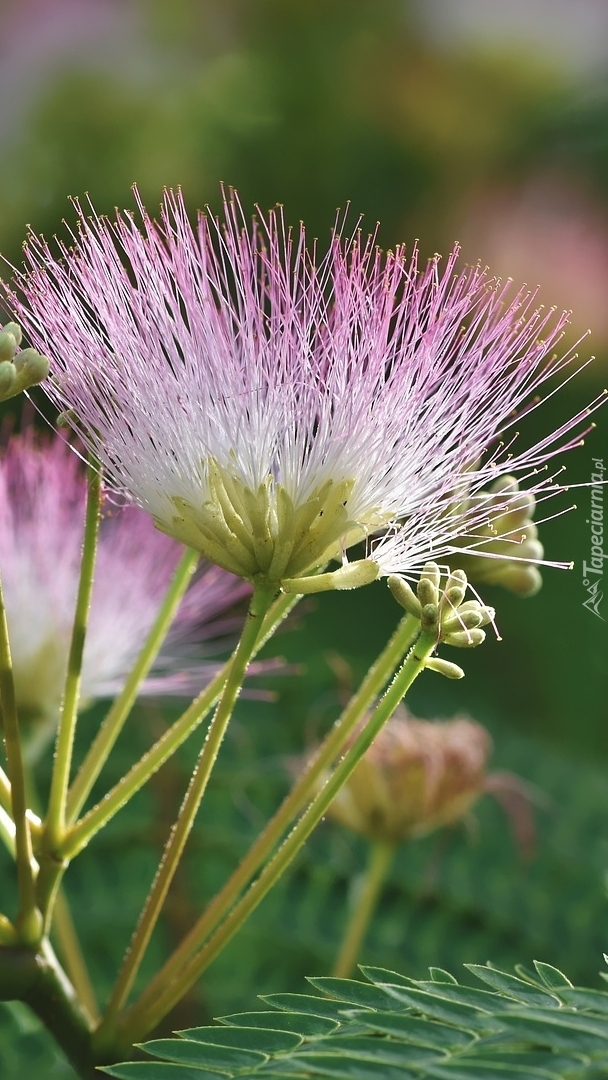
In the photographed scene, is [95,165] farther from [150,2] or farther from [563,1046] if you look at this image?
[563,1046]

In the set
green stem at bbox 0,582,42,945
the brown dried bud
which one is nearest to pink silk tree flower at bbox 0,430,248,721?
the brown dried bud

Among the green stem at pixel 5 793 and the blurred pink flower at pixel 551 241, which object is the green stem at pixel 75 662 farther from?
the blurred pink flower at pixel 551 241

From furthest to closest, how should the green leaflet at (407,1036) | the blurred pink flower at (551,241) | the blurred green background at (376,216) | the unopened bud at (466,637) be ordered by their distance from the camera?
the blurred pink flower at (551,241) < the blurred green background at (376,216) < the unopened bud at (466,637) < the green leaflet at (407,1036)

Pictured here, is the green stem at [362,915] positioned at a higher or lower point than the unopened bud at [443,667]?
lower

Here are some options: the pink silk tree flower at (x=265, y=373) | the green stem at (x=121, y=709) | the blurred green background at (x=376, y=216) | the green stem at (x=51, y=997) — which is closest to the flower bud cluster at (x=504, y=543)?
the pink silk tree flower at (x=265, y=373)

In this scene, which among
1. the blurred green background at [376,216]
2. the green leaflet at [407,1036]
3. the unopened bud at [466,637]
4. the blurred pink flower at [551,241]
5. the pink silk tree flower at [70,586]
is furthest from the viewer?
the blurred pink flower at [551,241]

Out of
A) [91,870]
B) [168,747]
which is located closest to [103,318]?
[168,747]
